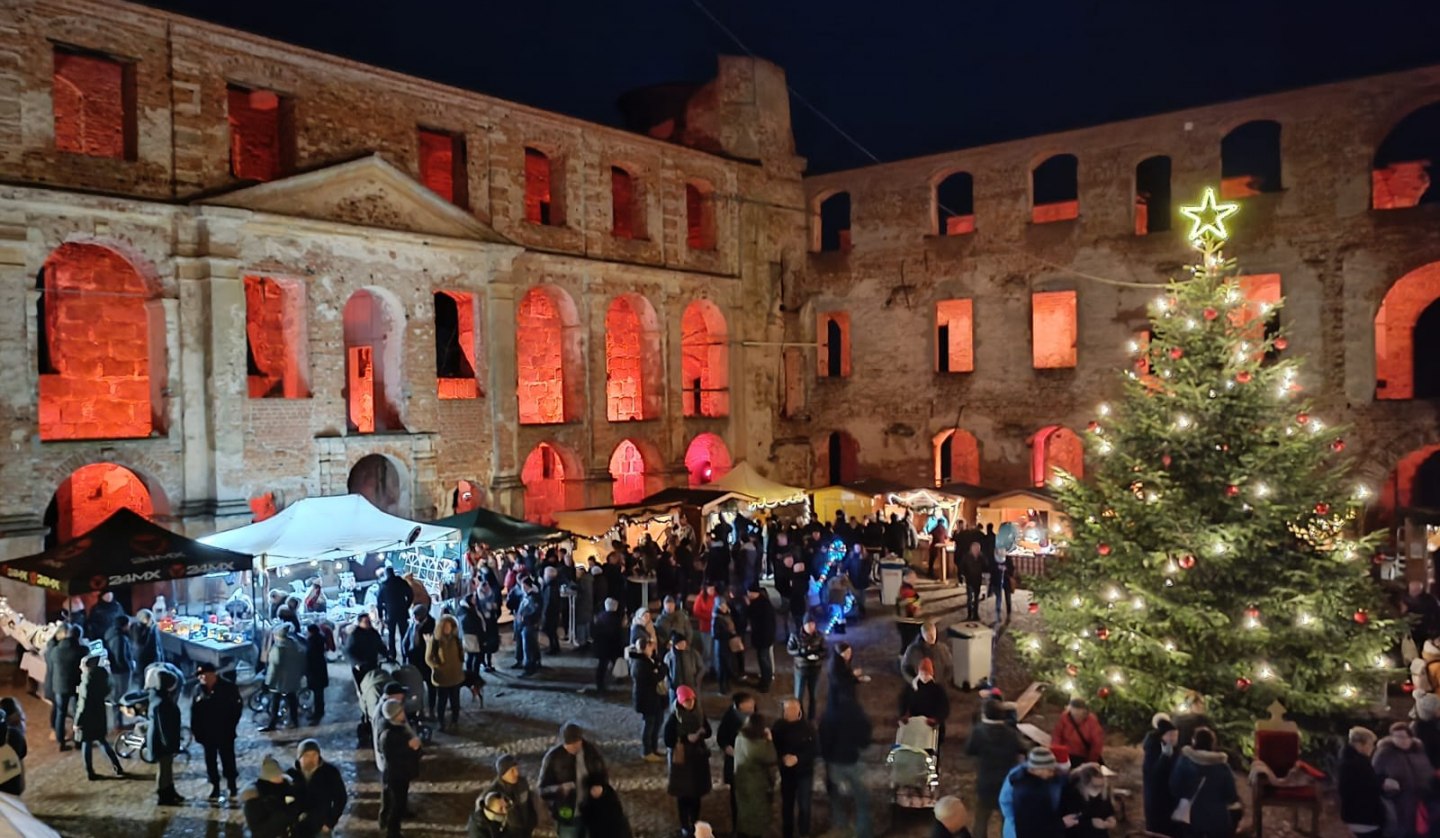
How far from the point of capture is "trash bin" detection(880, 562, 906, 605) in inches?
744

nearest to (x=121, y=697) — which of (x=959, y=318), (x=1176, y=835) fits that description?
(x=1176, y=835)

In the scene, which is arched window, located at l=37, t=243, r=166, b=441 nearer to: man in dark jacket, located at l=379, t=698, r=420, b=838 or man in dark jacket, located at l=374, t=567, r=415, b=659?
man in dark jacket, located at l=374, t=567, r=415, b=659

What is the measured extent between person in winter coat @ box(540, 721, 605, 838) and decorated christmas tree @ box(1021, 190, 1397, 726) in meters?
5.53

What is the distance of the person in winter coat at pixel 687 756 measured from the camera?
327 inches

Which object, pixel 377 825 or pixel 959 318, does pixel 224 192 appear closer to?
pixel 377 825

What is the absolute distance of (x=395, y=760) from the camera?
27.9ft

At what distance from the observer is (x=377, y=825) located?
9219 mm

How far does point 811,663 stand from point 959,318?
68.5 ft

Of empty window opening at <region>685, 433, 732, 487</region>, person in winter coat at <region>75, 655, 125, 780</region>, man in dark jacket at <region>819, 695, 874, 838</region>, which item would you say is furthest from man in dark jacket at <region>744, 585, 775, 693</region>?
empty window opening at <region>685, 433, 732, 487</region>

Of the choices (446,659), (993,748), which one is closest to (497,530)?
(446,659)

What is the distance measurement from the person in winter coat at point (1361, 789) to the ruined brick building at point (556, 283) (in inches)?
450

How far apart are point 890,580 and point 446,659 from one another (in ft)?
31.6

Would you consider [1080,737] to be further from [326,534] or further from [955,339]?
[955,339]

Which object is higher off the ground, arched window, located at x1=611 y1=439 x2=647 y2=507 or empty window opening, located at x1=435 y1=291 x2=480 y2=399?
empty window opening, located at x1=435 y1=291 x2=480 y2=399
